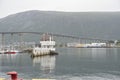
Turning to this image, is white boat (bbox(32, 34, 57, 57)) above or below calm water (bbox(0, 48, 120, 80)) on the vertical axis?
above

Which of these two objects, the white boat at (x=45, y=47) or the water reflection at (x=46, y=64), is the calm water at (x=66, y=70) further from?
the white boat at (x=45, y=47)

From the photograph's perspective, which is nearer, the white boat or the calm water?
the calm water

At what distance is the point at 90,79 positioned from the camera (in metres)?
62.1

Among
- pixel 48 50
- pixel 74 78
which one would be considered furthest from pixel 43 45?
pixel 74 78

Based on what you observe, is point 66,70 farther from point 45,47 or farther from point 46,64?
point 45,47

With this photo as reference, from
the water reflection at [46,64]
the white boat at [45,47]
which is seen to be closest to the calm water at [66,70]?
the water reflection at [46,64]

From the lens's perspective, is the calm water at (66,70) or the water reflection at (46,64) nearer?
the calm water at (66,70)

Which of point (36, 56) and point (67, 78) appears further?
point (36, 56)

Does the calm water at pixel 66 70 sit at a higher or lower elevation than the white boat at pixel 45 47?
lower

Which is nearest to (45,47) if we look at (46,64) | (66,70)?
(46,64)

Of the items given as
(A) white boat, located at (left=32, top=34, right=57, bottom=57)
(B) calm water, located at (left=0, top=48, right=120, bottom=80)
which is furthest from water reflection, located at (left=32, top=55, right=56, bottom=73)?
(A) white boat, located at (left=32, top=34, right=57, bottom=57)

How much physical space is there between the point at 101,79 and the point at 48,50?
379ft

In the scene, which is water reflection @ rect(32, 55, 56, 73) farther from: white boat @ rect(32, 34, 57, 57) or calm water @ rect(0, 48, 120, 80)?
white boat @ rect(32, 34, 57, 57)

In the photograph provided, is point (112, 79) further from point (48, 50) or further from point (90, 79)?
point (48, 50)
